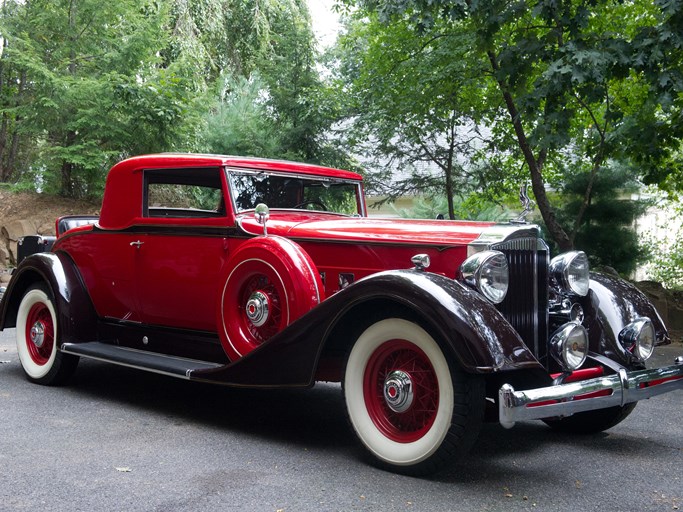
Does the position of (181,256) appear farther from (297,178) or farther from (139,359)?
(297,178)

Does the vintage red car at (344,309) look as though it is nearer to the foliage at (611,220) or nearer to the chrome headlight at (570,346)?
the chrome headlight at (570,346)

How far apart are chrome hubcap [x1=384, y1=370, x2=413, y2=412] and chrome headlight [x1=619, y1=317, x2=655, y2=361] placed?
1510 millimetres

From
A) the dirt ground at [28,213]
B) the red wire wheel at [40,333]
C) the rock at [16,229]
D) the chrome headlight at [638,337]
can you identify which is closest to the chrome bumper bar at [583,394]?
the chrome headlight at [638,337]

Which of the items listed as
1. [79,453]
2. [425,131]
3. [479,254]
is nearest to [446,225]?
[479,254]

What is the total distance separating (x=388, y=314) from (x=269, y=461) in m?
1.03

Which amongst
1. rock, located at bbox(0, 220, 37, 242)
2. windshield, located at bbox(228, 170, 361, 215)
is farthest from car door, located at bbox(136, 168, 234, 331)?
rock, located at bbox(0, 220, 37, 242)

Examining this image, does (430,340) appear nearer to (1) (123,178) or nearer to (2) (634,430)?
(2) (634,430)

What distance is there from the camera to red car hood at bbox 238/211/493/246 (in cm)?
422

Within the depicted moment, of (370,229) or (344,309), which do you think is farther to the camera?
(370,229)

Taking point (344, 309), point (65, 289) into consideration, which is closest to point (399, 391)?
point (344, 309)

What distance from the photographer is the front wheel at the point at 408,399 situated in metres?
3.55

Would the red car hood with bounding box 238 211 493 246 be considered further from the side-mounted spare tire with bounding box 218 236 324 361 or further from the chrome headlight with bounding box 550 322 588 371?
the chrome headlight with bounding box 550 322 588 371

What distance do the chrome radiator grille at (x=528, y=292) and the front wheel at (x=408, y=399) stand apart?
2.10 ft

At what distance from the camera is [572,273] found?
454 cm
